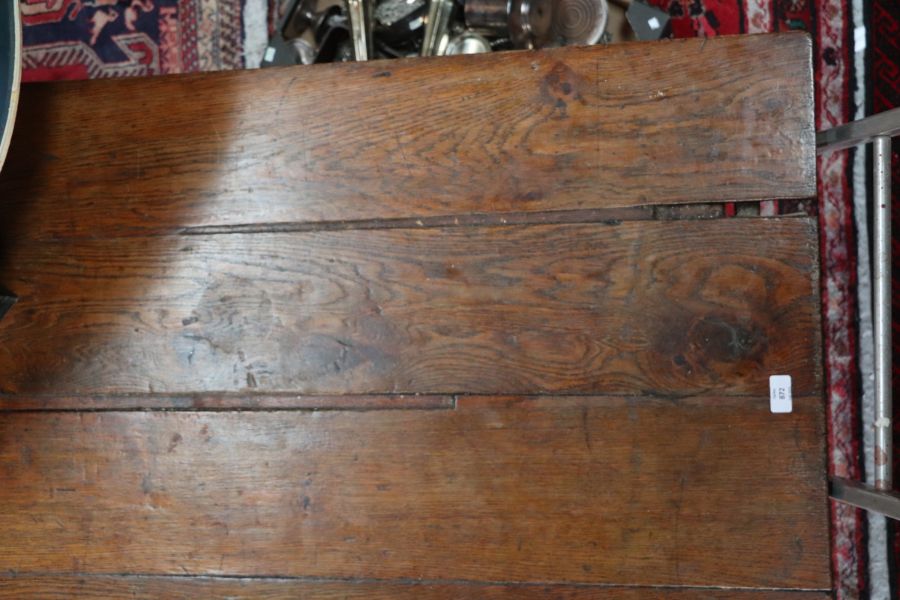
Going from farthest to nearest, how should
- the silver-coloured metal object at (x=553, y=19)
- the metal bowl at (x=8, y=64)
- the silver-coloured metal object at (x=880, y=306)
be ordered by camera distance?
the silver-coloured metal object at (x=553, y=19) < the silver-coloured metal object at (x=880, y=306) < the metal bowl at (x=8, y=64)

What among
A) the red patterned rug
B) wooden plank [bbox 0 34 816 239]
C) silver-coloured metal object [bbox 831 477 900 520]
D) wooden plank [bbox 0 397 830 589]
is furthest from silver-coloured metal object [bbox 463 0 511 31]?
silver-coloured metal object [bbox 831 477 900 520]

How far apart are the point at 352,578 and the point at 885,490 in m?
0.69

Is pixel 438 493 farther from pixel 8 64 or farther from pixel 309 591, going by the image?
pixel 8 64

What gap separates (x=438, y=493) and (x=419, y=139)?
471 millimetres

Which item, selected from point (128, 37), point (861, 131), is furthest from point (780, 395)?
point (128, 37)

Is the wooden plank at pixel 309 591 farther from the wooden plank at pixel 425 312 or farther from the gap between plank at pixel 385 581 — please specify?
the wooden plank at pixel 425 312

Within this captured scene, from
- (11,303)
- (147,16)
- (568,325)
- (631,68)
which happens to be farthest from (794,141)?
(147,16)

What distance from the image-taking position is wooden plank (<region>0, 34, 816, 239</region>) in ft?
3.12

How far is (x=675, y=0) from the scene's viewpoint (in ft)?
4.78

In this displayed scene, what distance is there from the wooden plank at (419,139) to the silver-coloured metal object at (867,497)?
1.26 ft

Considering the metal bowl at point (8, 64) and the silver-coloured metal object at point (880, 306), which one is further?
the silver-coloured metal object at point (880, 306)

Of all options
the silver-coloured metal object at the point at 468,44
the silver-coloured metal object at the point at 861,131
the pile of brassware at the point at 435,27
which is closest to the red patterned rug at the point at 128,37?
the pile of brassware at the point at 435,27

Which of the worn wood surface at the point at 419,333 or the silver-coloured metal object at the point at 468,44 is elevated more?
the silver-coloured metal object at the point at 468,44

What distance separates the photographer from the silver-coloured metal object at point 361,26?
130 cm
